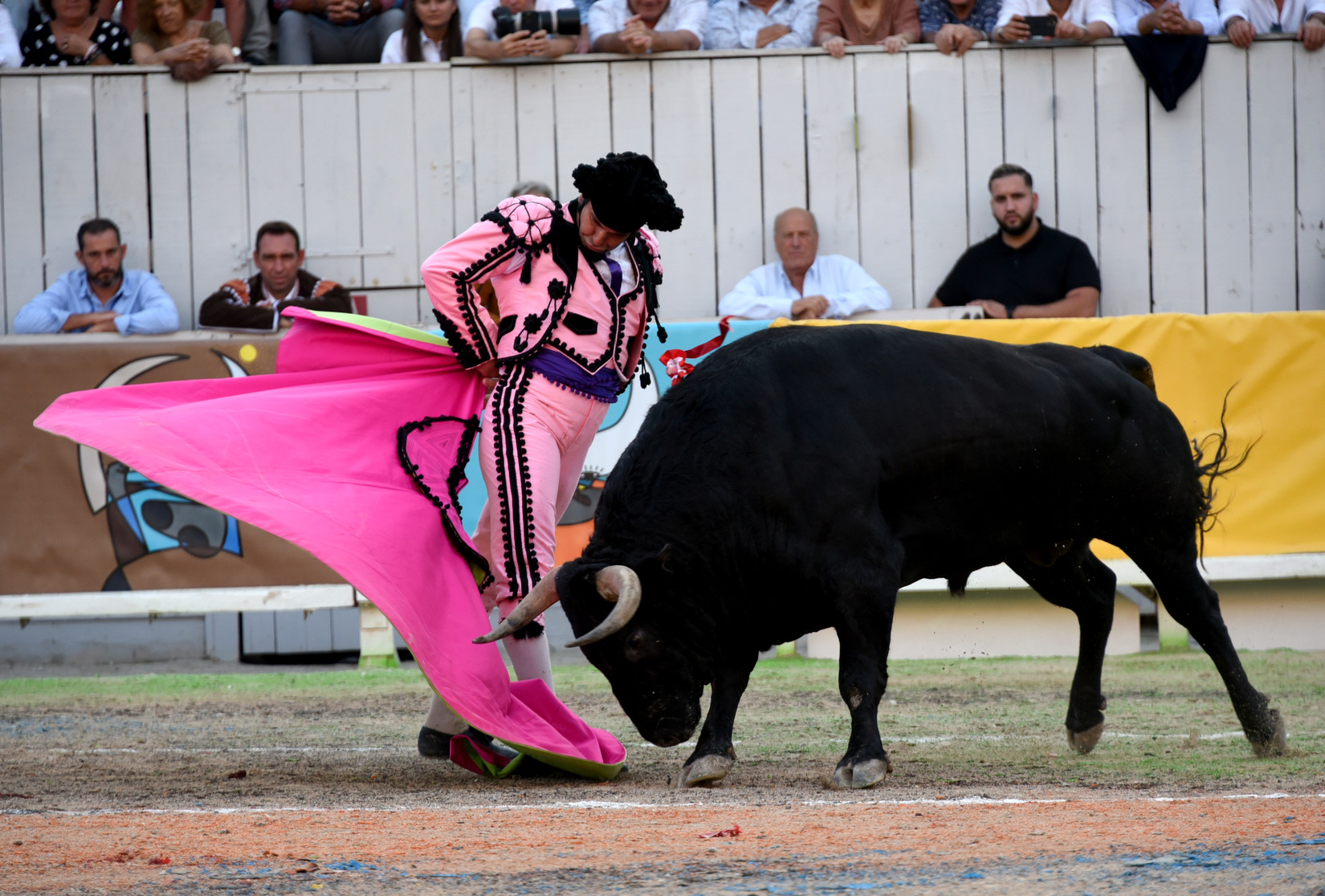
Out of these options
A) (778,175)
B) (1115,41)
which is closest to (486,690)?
(778,175)

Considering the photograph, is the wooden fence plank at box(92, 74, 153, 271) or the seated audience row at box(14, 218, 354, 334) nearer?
the seated audience row at box(14, 218, 354, 334)

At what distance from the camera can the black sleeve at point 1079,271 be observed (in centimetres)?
843

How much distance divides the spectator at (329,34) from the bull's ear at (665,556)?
20.5 ft

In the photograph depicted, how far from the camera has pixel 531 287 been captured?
4.47m

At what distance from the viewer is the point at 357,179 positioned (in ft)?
29.9

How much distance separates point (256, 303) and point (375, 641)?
83.6 inches

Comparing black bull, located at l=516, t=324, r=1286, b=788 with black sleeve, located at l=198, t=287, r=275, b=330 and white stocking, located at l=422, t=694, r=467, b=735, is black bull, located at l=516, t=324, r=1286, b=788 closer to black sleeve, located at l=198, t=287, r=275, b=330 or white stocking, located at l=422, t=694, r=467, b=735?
white stocking, located at l=422, t=694, r=467, b=735

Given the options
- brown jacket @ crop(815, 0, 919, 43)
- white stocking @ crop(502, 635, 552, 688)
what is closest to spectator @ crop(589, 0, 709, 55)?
brown jacket @ crop(815, 0, 919, 43)

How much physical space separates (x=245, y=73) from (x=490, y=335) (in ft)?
17.4

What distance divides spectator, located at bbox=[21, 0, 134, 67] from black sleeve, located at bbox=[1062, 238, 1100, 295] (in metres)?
5.94

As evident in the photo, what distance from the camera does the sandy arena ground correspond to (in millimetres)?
2615

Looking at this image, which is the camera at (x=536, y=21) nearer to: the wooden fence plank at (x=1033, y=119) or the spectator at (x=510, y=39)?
the spectator at (x=510, y=39)

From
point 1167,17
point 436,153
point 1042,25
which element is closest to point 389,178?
point 436,153

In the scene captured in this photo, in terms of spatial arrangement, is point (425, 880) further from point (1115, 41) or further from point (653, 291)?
point (1115, 41)
